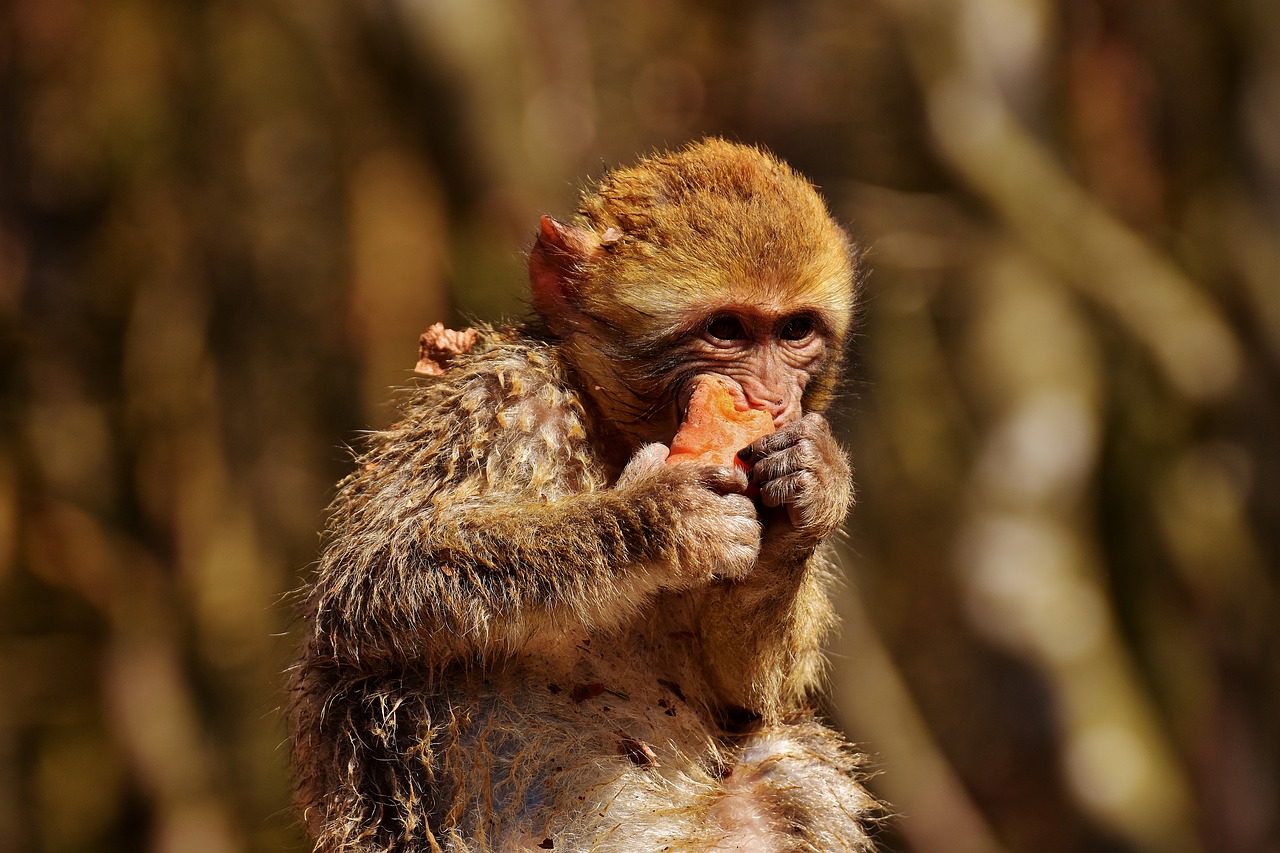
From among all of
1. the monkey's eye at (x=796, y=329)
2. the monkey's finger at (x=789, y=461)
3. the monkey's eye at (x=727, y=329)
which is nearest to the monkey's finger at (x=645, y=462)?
the monkey's finger at (x=789, y=461)

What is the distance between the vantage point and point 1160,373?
991 cm

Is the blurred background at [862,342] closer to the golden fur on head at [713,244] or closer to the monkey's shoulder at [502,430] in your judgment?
the golden fur on head at [713,244]

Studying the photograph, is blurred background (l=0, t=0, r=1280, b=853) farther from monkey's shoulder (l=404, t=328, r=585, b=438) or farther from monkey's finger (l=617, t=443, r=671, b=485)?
monkey's finger (l=617, t=443, r=671, b=485)

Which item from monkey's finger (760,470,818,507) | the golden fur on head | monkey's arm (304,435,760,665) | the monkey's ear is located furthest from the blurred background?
monkey's arm (304,435,760,665)

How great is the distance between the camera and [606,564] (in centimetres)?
377

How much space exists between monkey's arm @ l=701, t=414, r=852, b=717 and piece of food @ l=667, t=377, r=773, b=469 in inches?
3.1

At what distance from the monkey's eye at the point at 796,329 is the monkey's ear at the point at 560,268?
2.05 feet

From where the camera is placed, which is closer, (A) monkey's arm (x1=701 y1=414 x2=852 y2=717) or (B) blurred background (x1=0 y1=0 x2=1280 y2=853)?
(A) monkey's arm (x1=701 y1=414 x2=852 y2=717)

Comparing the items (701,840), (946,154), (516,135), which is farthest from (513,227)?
(701,840)

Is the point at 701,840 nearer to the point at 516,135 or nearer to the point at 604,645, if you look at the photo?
the point at 604,645

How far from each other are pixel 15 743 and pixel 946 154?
8696 mm

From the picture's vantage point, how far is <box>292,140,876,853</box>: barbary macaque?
12.6 ft

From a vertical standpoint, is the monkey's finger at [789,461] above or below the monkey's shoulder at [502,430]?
below

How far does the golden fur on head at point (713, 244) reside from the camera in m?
4.22
